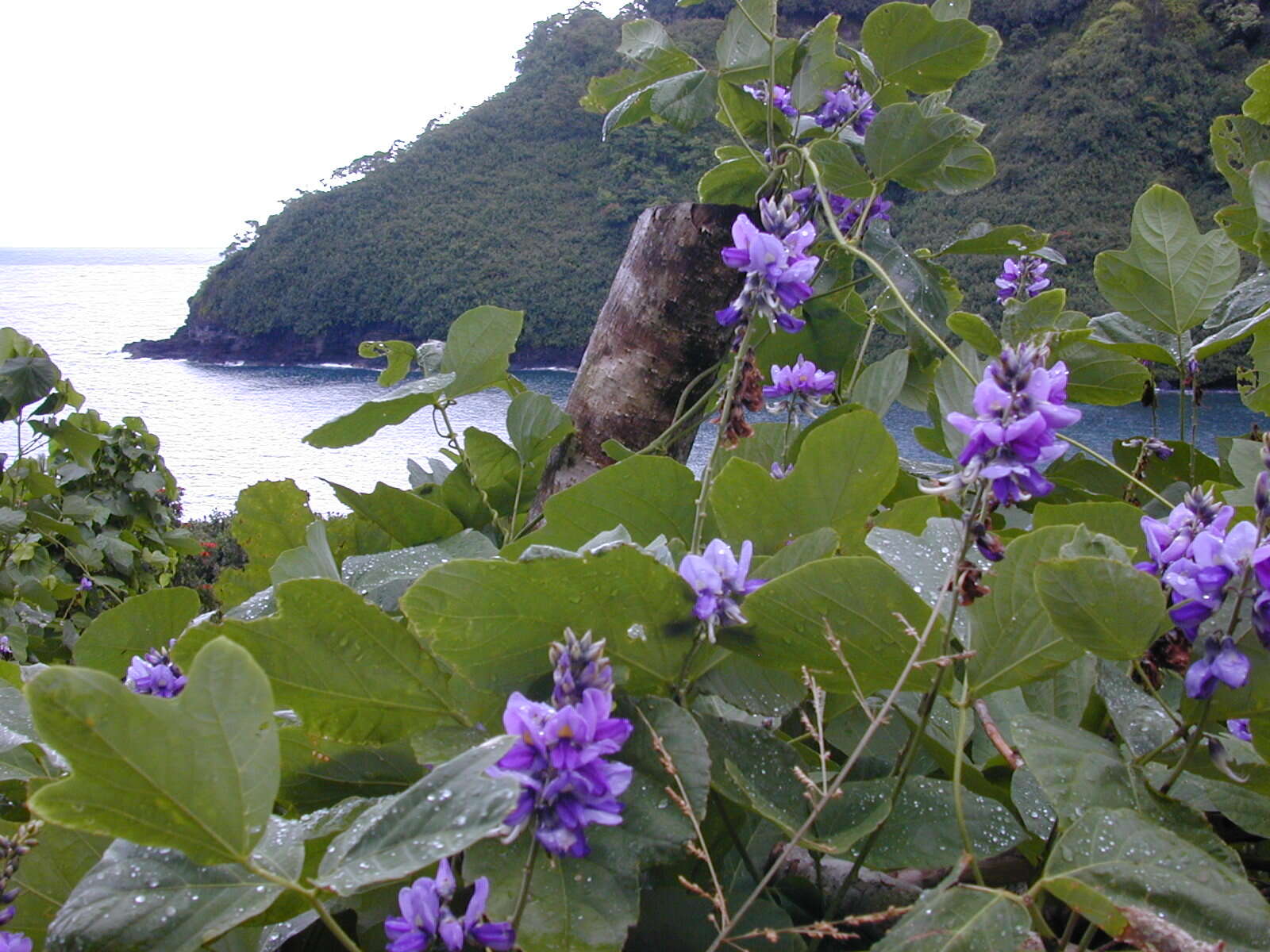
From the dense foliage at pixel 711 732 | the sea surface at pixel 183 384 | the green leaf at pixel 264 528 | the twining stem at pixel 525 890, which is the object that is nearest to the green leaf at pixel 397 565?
the dense foliage at pixel 711 732

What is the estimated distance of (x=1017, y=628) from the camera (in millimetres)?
311

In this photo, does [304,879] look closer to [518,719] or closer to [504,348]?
[518,719]

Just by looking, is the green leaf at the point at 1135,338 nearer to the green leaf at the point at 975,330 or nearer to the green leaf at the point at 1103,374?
the green leaf at the point at 1103,374

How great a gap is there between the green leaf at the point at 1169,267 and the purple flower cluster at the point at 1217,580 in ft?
1.27

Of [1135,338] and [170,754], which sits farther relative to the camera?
[1135,338]

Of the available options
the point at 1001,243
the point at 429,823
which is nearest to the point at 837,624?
the point at 429,823

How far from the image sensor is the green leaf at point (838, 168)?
667mm

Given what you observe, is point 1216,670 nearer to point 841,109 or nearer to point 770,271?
point 770,271

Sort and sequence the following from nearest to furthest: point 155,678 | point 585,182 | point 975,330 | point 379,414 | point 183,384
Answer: point 155,678 → point 975,330 → point 379,414 → point 183,384 → point 585,182

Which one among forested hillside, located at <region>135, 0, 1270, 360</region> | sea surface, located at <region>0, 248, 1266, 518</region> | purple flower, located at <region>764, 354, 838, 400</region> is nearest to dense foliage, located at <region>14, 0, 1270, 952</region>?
purple flower, located at <region>764, 354, 838, 400</region>

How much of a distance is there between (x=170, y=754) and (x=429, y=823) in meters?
0.07

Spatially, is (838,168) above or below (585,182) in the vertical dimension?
below

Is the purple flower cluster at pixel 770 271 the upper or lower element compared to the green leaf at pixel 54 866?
upper

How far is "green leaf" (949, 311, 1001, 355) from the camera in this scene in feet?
1.58
